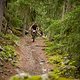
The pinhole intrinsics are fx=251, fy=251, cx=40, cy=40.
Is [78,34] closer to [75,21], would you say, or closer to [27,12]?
[75,21]

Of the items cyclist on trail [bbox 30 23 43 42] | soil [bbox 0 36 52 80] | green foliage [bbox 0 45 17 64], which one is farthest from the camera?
cyclist on trail [bbox 30 23 43 42]

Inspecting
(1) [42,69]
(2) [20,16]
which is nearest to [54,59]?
(1) [42,69]

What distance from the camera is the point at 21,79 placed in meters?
4.73

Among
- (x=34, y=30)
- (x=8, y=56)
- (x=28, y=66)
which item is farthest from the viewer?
(x=34, y=30)

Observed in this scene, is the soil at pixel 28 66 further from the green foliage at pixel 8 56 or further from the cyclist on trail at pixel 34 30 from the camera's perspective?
the cyclist on trail at pixel 34 30

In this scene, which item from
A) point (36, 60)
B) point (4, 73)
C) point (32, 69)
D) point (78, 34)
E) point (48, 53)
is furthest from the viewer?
point (48, 53)

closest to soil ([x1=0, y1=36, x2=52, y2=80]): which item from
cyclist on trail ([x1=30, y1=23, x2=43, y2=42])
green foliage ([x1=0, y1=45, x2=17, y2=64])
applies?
green foliage ([x1=0, y1=45, x2=17, y2=64])

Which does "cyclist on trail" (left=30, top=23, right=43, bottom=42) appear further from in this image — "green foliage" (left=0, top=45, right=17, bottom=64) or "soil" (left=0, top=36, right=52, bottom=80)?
"green foliage" (left=0, top=45, right=17, bottom=64)

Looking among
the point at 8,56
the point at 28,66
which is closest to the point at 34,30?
the point at 8,56

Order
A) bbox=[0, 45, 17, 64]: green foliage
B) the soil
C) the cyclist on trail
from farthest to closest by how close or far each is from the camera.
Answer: the cyclist on trail < bbox=[0, 45, 17, 64]: green foliage < the soil

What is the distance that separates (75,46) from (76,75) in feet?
5.75

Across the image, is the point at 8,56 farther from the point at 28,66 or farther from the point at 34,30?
the point at 34,30

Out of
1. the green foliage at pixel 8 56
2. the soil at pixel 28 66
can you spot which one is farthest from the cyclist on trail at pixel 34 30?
the green foliage at pixel 8 56

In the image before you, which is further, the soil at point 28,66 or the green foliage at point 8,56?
the green foliage at point 8,56
